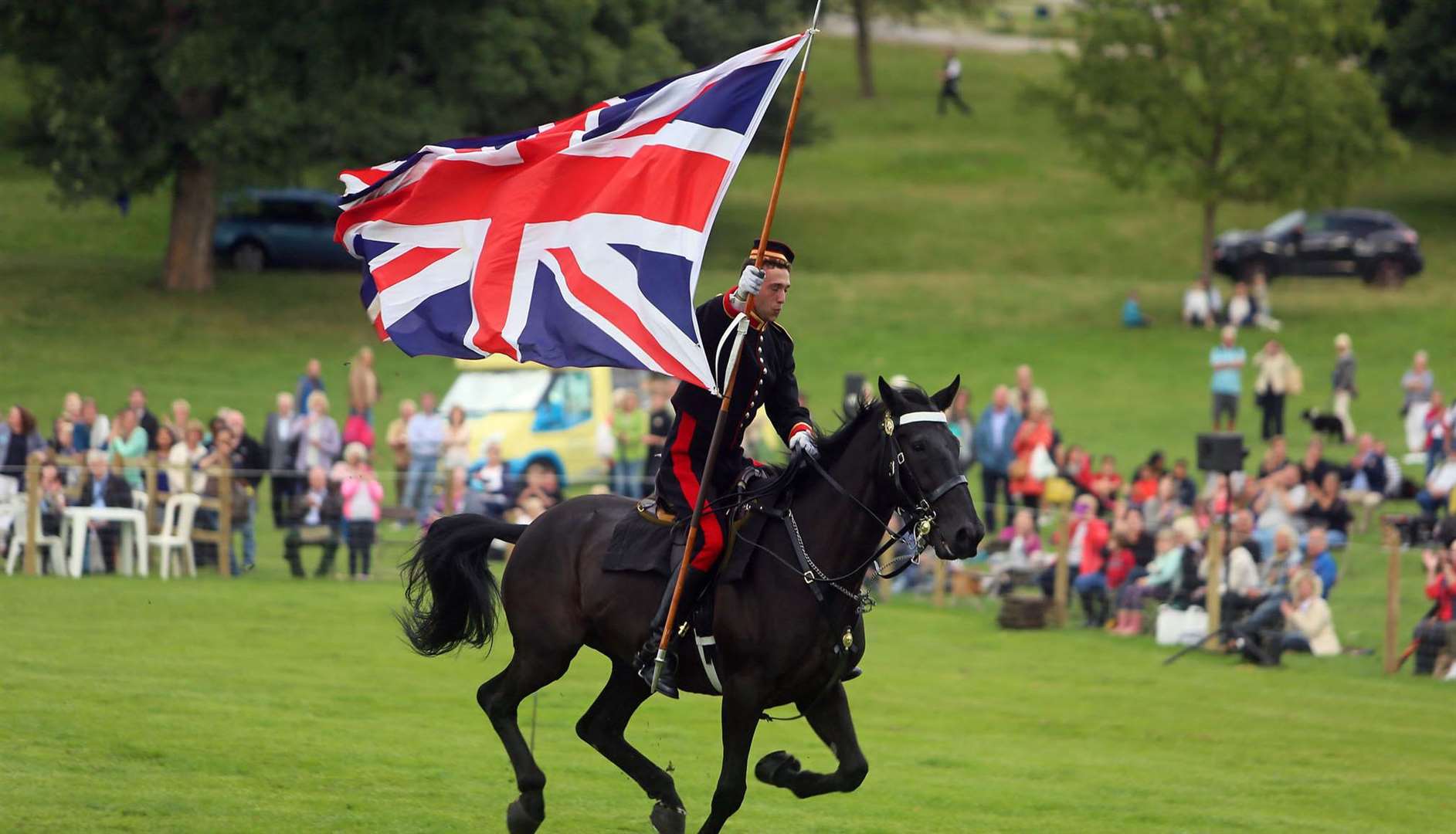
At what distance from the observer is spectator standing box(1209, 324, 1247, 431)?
94.8ft

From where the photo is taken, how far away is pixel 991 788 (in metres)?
12.7

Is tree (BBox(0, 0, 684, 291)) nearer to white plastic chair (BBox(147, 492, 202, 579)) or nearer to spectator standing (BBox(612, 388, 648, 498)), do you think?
spectator standing (BBox(612, 388, 648, 498))

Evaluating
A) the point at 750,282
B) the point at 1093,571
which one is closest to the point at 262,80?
the point at 1093,571

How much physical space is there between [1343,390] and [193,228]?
23.1 meters

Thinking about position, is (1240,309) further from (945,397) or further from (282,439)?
(945,397)

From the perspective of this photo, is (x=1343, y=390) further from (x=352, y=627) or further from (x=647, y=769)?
(x=647, y=769)

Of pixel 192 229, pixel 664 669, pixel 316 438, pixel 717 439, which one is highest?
pixel 192 229

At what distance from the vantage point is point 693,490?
31.0 ft

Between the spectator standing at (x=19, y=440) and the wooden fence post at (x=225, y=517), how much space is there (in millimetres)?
2301

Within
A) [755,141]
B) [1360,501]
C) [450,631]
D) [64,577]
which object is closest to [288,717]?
[450,631]

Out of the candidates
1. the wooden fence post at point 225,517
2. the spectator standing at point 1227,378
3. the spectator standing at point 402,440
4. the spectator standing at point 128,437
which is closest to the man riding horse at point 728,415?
the wooden fence post at point 225,517

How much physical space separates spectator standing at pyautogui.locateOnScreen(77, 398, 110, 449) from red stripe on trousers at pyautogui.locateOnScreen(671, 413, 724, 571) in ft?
49.1

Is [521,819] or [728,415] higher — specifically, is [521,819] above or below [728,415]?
below

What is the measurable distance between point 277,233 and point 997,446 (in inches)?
893
